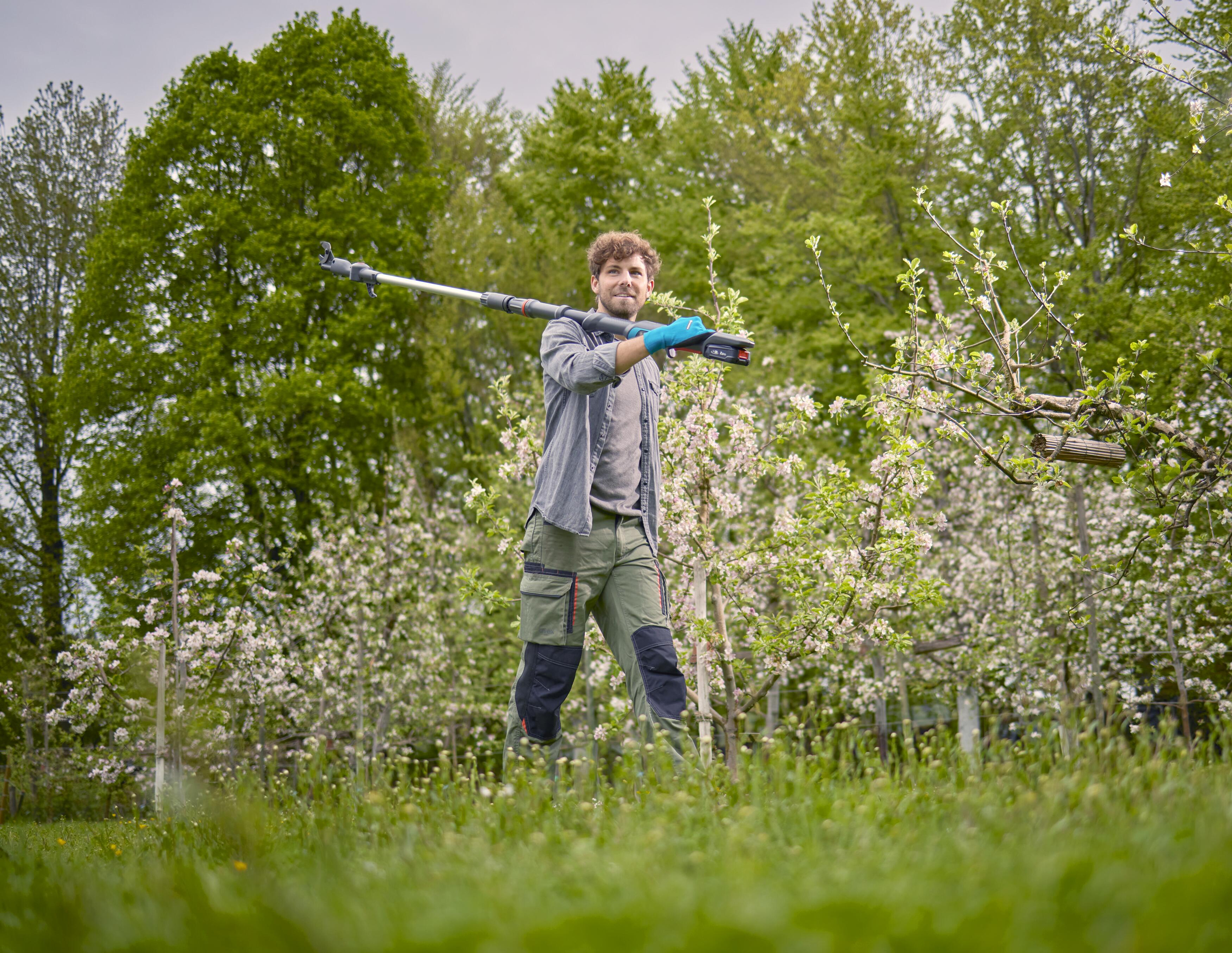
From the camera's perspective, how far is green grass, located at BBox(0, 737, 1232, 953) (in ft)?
3.87

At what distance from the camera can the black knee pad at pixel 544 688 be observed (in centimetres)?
379

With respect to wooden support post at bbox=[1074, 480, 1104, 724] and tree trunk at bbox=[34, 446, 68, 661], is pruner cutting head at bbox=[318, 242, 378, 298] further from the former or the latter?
tree trunk at bbox=[34, 446, 68, 661]

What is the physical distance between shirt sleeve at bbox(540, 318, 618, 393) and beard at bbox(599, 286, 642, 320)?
218mm

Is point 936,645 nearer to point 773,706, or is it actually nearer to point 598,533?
point 773,706

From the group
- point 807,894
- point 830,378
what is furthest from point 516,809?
point 830,378

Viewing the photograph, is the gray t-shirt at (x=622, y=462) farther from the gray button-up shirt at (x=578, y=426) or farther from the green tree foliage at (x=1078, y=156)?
the green tree foliage at (x=1078, y=156)

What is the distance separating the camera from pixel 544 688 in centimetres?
381

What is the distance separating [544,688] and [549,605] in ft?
1.07

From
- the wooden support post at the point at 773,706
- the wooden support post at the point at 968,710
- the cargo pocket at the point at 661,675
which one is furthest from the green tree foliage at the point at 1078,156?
the cargo pocket at the point at 661,675

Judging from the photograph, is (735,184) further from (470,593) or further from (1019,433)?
(470,593)

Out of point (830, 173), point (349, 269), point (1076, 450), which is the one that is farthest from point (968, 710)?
point (349, 269)

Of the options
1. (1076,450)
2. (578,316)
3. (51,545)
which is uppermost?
(51,545)

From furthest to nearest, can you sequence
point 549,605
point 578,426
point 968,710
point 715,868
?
point 968,710 → point 578,426 → point 549,605 → point 715,868

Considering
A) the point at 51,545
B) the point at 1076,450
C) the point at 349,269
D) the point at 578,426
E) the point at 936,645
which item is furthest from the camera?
the point at 51,545
